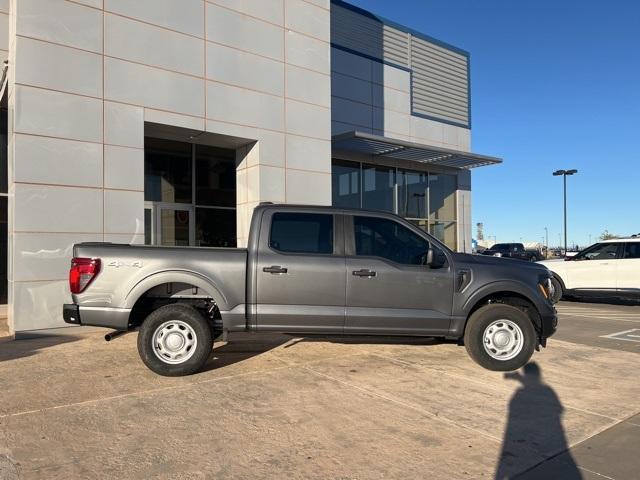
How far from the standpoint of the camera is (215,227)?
43.7 feet

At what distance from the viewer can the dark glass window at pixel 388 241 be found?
611 cm

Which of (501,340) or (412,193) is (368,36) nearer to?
(412,193)

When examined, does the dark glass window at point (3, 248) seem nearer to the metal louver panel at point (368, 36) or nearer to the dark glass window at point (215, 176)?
the dark glass window at point (215, 176)

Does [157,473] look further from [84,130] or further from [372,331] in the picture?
[84,130]

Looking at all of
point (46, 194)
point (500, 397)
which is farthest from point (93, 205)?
point (500, 397)

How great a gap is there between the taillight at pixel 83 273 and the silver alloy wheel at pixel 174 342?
94 centimetres

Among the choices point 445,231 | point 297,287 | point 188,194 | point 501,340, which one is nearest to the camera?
point 297,287

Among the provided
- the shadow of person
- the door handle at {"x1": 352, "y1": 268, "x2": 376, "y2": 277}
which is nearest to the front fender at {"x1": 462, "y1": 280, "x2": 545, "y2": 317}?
the shadow of person

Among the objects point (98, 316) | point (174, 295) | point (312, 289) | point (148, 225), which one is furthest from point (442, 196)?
point (98, 316)

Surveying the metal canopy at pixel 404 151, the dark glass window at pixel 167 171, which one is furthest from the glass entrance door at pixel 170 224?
the metal canopy at pixel 404 151

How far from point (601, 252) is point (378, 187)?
24.4ft

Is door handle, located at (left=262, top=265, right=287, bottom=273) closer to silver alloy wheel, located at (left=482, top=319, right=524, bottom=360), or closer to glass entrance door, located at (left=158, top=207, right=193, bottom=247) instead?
silver alloy wheel, located at (left=482, top=319, right=524, bottom=360)

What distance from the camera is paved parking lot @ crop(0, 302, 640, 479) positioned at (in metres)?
3.61

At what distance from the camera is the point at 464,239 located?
21.4m
